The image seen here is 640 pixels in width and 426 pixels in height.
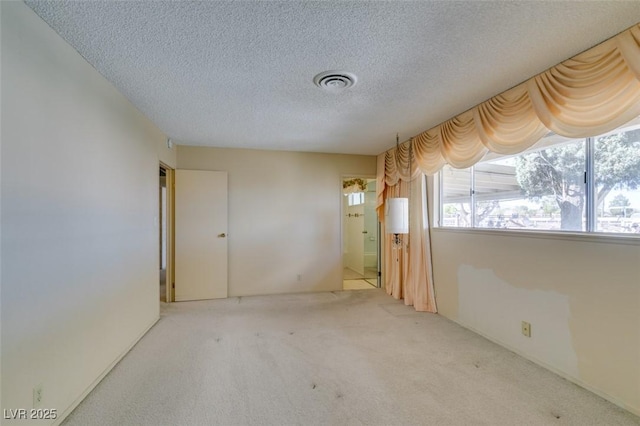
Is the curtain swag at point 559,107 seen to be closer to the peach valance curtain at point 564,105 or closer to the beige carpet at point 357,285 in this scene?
the peach valance curtain at point 564,105

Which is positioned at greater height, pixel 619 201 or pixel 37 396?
pixel 619 201

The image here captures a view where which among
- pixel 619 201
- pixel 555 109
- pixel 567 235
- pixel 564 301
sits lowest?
pixel 564 301

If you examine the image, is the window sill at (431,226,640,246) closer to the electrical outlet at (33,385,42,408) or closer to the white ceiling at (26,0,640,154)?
the white ceiling at (26,0,640,154)

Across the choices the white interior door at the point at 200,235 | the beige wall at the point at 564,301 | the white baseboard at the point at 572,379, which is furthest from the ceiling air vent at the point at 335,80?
the white baseboard at the point at 572,379

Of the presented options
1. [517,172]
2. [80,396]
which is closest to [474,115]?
[517,172]

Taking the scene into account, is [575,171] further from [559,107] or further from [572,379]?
[572,379]

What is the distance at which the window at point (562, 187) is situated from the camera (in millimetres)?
1888

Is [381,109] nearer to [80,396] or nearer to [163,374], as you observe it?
[163,374]

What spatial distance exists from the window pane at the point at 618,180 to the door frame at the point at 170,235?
4.74m

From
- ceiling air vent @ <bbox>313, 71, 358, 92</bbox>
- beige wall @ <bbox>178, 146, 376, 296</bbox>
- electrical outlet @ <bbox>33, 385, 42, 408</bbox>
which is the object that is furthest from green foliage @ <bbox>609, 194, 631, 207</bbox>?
electrical outlet @ <bbox>33, 385, 42, 408</bbox>

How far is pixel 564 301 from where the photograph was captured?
7.13 ft

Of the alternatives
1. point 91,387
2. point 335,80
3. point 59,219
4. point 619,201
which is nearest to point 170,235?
point 91,387

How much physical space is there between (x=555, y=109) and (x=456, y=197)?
1507 millimetres

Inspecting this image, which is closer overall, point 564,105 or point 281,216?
point 564,105
